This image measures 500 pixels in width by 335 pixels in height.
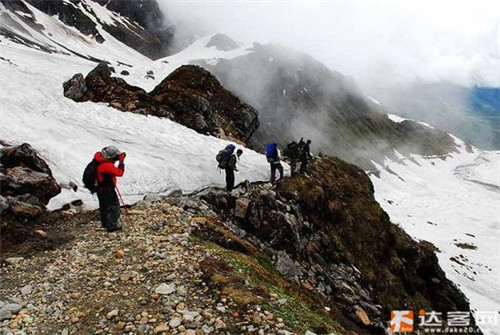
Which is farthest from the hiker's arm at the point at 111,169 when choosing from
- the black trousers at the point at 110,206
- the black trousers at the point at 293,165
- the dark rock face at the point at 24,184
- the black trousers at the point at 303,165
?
the black trousers at the point at 303,165

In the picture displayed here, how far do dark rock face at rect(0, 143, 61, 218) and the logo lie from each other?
15.3 metres

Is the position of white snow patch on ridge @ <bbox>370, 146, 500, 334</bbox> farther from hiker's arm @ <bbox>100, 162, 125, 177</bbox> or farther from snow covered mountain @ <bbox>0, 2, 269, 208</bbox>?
hiker's arm @ <bbox>100, 162, 125, 177</bbox>

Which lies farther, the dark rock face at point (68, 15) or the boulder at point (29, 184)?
the dark rock face at point (68, 15)

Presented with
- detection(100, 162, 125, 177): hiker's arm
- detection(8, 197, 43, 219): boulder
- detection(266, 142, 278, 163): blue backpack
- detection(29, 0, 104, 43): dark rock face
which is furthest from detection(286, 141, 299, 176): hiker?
detection(29, 0, 104, 43): dark rock face

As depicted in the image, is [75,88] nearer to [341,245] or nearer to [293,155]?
[293,155]

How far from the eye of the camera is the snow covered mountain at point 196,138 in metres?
22.6

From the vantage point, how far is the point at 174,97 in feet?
126

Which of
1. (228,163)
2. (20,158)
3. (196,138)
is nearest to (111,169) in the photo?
(20,158)

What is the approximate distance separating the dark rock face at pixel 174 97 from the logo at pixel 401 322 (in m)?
22.0

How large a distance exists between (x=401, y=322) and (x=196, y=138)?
19.9 meters

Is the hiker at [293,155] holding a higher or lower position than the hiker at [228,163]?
higher

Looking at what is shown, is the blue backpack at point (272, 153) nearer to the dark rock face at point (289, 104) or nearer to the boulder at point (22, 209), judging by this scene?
the boulder at point (22, 209)

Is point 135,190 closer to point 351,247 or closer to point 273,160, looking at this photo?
point 273,160

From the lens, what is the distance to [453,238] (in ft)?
273
